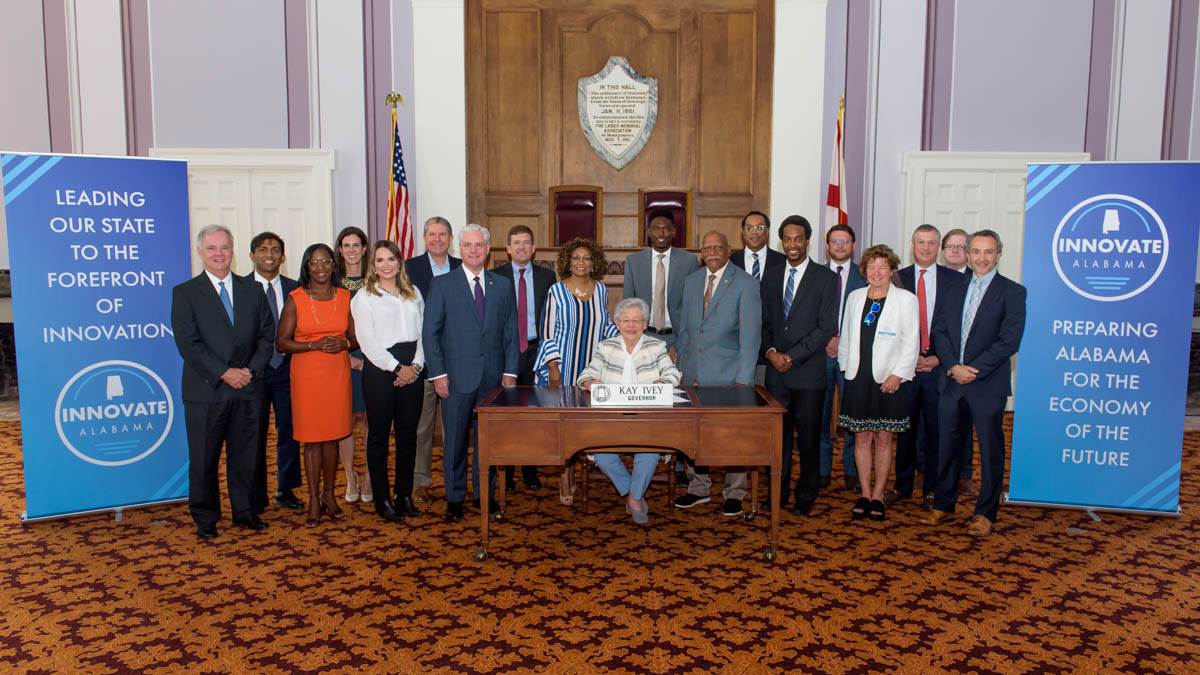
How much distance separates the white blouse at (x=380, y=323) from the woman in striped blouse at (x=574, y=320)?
30.1 inches

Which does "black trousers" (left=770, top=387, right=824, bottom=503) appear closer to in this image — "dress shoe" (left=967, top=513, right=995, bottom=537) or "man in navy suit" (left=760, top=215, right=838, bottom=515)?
"man in navy suit" (left=760, top=215, right=838, bottom=515)

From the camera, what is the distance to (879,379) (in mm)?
4117

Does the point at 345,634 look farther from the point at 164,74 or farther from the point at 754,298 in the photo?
the point at 164,74

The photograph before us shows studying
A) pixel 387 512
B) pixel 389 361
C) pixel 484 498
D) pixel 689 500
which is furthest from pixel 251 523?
pixel 689 500

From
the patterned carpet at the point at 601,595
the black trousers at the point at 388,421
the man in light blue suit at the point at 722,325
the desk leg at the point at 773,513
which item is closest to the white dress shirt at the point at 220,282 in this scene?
the black trousers at the point at 388,421

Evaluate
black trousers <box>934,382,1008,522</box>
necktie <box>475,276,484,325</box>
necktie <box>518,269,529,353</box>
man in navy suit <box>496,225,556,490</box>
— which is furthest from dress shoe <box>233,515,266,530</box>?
black trousers <box>934,382,1008,522</box>

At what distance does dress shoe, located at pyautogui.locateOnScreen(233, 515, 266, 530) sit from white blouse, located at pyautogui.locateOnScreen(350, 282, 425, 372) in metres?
1.02

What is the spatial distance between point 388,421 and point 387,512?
49 centimetres

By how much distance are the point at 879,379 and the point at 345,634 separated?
2815mm

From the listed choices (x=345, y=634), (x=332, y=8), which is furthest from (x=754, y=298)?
(x=332, y=8)

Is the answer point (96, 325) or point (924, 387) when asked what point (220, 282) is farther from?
point (924, 387)

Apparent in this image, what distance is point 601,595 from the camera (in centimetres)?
330

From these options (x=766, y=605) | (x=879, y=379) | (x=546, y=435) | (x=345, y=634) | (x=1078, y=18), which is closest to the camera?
(x=345, y=634)

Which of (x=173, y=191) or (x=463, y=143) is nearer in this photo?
(x=173, y=191)
